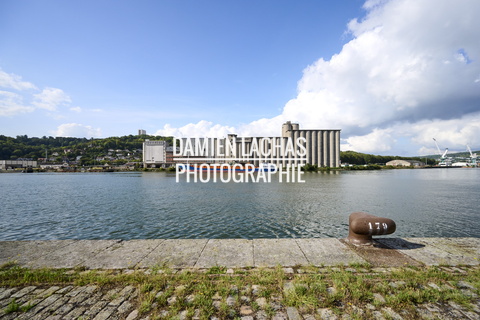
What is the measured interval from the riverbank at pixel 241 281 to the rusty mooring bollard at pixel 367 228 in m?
0.41

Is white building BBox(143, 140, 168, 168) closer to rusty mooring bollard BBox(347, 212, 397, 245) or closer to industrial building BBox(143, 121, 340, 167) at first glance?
industrial building BBox(143, 121, 340, 167)

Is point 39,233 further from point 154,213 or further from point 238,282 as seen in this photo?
point 238,282

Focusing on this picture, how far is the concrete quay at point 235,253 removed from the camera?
684 cm

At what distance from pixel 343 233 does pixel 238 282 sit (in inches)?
411

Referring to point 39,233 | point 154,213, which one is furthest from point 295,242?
point 39,233

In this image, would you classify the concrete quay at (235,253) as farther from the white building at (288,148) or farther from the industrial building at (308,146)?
the industrial building at (308,146)

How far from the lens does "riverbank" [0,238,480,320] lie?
181 inches

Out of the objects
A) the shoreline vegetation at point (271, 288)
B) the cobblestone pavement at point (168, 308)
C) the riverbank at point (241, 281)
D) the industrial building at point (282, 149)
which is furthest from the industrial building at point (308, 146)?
the cobblestone pavement at point (168, 308)

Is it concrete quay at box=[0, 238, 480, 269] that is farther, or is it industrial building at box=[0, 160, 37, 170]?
industrial building at box=[0, 160, 37, 170]

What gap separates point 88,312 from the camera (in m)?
4.58

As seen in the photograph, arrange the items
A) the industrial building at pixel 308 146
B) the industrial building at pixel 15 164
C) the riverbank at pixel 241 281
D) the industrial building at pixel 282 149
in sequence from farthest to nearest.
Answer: the industrial building at pixel 15 164
the industrial building at pixel 308 146
the industrial building at pixel 282 149
the riverbank at pixel 241 281

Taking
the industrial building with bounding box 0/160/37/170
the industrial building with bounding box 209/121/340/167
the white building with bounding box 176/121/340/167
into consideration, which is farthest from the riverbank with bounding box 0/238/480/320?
the industrial building with bounding box 0/160/37/170

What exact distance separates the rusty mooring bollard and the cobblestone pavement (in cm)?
263

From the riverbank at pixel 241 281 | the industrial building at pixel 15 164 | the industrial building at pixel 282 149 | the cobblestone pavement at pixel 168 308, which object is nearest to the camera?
the cobblestone pavement at pixel 168 308
